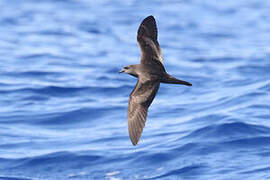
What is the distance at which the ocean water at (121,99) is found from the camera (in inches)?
432

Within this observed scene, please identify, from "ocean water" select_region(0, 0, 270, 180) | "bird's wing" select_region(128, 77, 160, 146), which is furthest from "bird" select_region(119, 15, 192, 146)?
"ocean water" select_region(0, 0, 270, 180)

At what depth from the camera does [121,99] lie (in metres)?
14.9

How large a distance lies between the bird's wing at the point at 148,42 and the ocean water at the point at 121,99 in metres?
2.48

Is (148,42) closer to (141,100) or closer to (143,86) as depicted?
(143,86)

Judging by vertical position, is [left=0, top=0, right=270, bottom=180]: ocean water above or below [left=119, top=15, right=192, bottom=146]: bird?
below

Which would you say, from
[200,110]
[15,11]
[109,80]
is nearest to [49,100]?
[109,80]

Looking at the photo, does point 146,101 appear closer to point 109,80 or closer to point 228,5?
point 109,80

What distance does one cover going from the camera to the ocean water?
1097 centimetres

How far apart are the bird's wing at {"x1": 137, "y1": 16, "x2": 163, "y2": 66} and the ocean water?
248 cm

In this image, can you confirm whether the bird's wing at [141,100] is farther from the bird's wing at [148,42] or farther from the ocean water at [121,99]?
the ocean water at [121,99]

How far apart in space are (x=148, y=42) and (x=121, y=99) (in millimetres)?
6035

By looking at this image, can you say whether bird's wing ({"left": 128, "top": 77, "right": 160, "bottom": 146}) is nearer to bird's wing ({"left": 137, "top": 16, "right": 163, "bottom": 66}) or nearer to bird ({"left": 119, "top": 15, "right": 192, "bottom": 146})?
bird ({"left": 119, "top": 15, "right": 192, "bottom": 146})

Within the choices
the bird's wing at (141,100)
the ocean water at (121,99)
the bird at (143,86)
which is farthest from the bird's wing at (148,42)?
the ocean water at (121,99)

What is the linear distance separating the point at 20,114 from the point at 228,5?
701 inches
